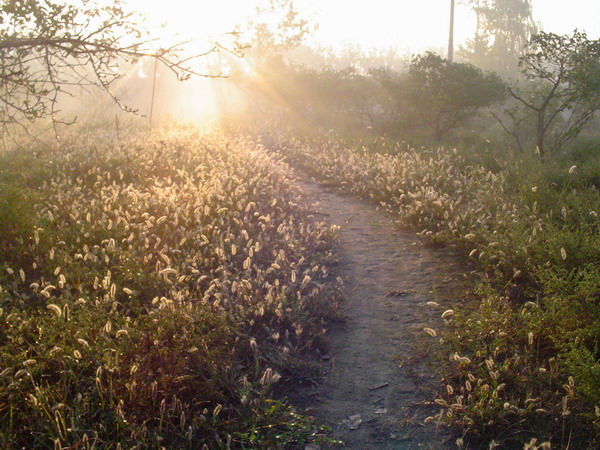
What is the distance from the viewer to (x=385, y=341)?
5.10 metres

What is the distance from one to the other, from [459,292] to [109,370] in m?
3.86

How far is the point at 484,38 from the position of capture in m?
57.3

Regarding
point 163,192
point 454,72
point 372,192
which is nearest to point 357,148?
point 372,192

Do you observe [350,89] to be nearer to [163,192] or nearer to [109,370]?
[163,192]

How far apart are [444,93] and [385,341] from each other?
60.7 ft

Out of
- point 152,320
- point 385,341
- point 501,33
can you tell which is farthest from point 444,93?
point 501,33

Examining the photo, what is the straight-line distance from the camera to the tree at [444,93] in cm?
2170

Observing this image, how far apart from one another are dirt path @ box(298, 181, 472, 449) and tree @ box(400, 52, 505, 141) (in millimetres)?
14872

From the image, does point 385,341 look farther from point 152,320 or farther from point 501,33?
point 501,33

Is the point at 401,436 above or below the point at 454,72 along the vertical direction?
below

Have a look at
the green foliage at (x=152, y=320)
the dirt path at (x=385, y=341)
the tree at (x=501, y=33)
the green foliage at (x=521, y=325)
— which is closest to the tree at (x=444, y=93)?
the green foliage at (x=521, y=325)

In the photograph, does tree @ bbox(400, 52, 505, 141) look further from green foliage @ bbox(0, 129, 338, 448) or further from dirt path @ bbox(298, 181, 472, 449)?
green foliage @ bbox(0, 129, 338, 448)

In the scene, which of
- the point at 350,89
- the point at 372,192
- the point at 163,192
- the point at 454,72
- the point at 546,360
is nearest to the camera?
the point at 546,360

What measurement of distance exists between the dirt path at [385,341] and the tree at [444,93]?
1487cm
